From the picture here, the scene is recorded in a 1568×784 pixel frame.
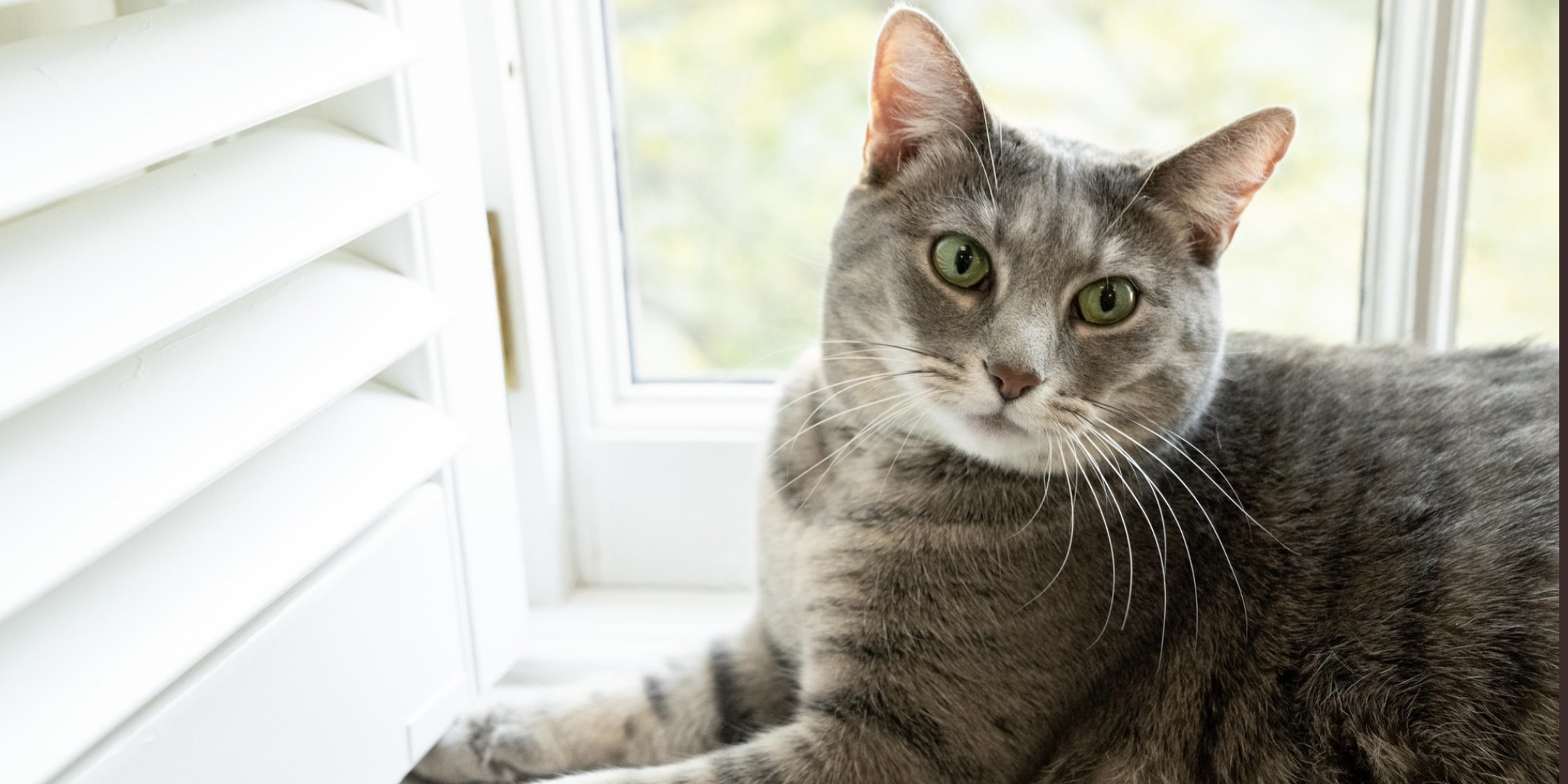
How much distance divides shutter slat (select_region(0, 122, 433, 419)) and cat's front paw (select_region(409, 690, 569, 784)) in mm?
539

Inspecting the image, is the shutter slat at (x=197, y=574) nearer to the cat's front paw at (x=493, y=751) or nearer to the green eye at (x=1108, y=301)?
the cat's front paw at (x=493, y=751)

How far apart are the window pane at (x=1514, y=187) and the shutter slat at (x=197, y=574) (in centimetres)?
107

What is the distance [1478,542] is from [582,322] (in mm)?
899

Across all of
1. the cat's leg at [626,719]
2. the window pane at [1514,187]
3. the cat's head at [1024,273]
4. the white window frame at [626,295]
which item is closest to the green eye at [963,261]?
the cat's head at [1024,273]

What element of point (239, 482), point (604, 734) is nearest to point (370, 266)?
point (239, 482)

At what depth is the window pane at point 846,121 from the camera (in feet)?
4.25

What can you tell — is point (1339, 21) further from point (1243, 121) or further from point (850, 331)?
point (850, 331)

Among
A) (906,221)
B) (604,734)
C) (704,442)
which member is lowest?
(604,734)

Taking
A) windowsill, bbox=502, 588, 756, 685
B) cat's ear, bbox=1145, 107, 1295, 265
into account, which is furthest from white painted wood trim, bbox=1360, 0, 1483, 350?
windowsill, bbox=502, 588, 756, 685

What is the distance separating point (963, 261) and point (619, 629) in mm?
611

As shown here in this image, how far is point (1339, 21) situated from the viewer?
4.17ft

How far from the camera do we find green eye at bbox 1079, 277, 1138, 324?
1.06m

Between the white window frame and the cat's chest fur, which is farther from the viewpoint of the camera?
the white window frame

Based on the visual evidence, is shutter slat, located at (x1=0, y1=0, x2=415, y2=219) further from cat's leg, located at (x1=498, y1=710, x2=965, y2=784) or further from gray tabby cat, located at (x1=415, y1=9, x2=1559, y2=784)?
cat's leg, located at (x1=498, y1=710, x2=965, y2=784)
